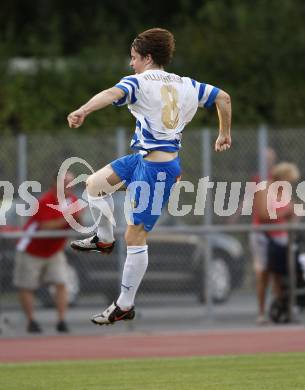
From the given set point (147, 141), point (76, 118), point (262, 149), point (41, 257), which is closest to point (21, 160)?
point (41, 257)

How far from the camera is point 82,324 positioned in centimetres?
1798

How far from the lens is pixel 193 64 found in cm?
2553

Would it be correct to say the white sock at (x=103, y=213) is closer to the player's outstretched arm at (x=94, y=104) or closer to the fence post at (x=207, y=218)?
the player's outstretched arm at (x=94, y=104)

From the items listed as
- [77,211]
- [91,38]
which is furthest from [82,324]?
[91,38]

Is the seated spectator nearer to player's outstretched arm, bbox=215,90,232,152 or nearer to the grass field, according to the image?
the grass field

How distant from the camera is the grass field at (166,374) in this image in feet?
35.9

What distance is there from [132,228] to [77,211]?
667cm

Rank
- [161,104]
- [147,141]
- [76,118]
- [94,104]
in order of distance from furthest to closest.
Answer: [147,141] → [161,104] → [94,104] → [76,118]

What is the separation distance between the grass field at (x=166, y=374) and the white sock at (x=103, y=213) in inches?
49.0

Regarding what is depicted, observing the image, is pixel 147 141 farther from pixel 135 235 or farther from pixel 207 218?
pixel 207 218

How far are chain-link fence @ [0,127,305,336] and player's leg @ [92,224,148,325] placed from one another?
6268 millimetres

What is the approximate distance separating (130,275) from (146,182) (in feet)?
2.76

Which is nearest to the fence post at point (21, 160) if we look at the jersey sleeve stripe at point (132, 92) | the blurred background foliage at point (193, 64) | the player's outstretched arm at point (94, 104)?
the blurred background foliage at point (193, 64)

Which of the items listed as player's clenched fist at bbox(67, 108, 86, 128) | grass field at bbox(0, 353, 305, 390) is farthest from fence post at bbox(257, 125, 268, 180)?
player's clenched fist at bbox(67, 108, 86, 128)
